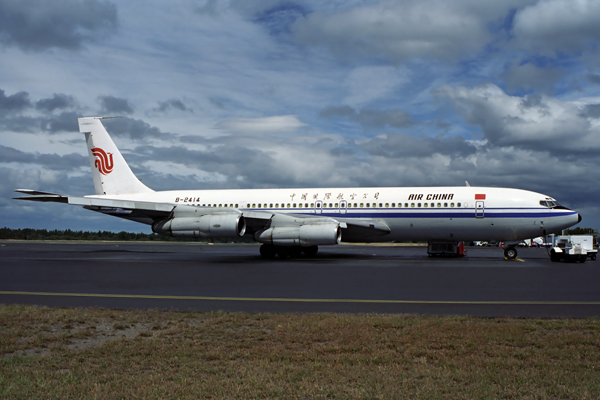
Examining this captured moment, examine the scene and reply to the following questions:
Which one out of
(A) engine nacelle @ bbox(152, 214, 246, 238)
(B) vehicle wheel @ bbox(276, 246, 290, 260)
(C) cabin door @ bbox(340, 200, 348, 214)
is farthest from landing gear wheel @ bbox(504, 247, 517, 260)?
(A) engine nacelle @ bbox(152, 214, 246, 238)

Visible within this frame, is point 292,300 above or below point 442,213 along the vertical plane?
below

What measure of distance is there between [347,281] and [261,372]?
414 inches

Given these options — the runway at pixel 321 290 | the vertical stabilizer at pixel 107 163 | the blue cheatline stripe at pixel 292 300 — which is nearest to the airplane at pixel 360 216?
the vertical stabilizer at pixel 107 163

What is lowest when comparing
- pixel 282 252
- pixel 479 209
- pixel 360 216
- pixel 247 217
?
pixel 282 252

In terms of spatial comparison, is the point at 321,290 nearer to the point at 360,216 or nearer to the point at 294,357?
the point at 294,357

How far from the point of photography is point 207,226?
88.4 feet

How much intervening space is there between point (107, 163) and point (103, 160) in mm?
374

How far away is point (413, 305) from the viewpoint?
1112 centimetres

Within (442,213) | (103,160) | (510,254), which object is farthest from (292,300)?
(103,160)

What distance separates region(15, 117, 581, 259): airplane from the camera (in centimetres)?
2717

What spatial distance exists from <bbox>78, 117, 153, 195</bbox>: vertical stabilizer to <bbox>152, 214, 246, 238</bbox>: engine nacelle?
943cm

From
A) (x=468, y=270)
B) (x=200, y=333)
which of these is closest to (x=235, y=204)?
(x=468, y=270)

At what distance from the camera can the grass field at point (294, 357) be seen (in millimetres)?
5355

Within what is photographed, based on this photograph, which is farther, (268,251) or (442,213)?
(268,251)
